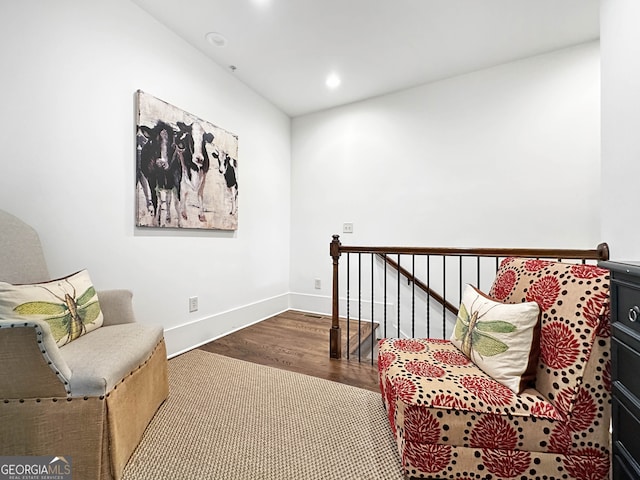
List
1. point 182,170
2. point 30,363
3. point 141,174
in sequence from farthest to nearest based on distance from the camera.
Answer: point 182,170, point 141,174, point 30,363

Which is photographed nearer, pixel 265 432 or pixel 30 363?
pixel 30 363

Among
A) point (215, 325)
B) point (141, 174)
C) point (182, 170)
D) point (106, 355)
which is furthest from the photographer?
point (215, 325)

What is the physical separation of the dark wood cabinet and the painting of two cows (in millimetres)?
2536

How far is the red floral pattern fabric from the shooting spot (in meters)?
0.97

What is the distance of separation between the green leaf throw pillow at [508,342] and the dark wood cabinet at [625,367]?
235mm

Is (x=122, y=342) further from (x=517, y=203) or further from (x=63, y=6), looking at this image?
(x=517, y=203)

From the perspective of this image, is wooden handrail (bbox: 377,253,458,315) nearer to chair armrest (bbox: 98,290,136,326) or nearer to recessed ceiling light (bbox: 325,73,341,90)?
recessed ceiling light (bbox: 325,73,341,90)

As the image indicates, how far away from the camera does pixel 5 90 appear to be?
1438mm

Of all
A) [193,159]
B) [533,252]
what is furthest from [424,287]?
[193,159]

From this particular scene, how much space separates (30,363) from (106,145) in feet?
4.70

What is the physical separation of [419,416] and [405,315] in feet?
7.00

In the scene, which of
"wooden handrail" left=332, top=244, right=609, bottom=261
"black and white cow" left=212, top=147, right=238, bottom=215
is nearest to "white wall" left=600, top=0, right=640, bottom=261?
"wooden handrail" left=332, top=244, right=609, bottom=261

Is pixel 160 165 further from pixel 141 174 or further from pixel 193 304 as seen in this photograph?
pixel 193 304

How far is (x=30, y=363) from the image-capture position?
3.21 feet
